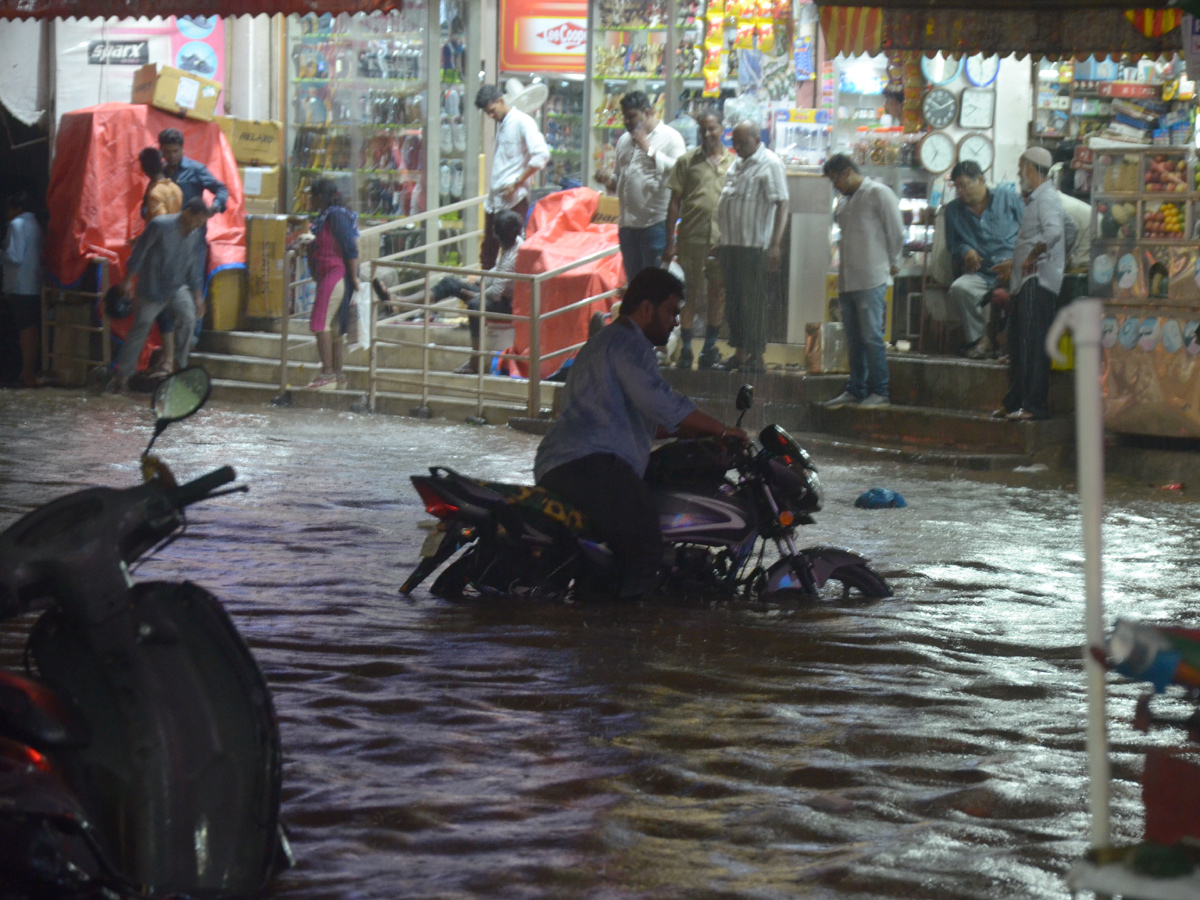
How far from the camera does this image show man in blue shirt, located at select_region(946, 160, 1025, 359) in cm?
1343

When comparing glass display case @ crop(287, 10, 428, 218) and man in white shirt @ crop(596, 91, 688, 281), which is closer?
man in white shirt @ crop(596, 91, 688, 281)

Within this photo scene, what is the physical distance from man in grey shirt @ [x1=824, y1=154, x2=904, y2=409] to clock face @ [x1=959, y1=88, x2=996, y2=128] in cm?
210

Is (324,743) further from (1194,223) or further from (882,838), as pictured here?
(1194,223)

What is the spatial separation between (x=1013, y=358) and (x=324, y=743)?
28.8ft

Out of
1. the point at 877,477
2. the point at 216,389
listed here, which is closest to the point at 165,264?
the point at 216,389

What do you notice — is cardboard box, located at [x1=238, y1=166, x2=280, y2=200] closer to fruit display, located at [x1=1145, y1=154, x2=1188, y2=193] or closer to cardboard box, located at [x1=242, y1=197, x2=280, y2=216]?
cardboard box, located at [x1=242, y1=197, x2=280, y2=216]

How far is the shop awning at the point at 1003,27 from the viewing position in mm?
9773

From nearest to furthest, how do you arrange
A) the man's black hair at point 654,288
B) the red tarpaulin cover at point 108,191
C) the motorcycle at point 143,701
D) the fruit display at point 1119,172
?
the motorcycle at point 143,701
the man's black hair at point 654,288
the fruit display at point 1119,172
the red tarpaulin cover at point 108,191

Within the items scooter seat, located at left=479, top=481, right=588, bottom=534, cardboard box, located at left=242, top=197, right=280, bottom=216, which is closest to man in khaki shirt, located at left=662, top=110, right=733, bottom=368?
cardboard box, located at left=242, top=197, right=280, bottom=216

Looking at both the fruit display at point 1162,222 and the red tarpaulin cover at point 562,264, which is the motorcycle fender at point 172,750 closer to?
the fruit display at point 1162,222

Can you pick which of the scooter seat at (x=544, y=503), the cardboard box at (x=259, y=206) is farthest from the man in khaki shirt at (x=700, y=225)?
the scooter seat at (x=544, y=503)

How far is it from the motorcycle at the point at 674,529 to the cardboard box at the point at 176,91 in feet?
37.7

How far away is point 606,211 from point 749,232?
3011 mm

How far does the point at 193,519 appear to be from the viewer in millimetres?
9023
